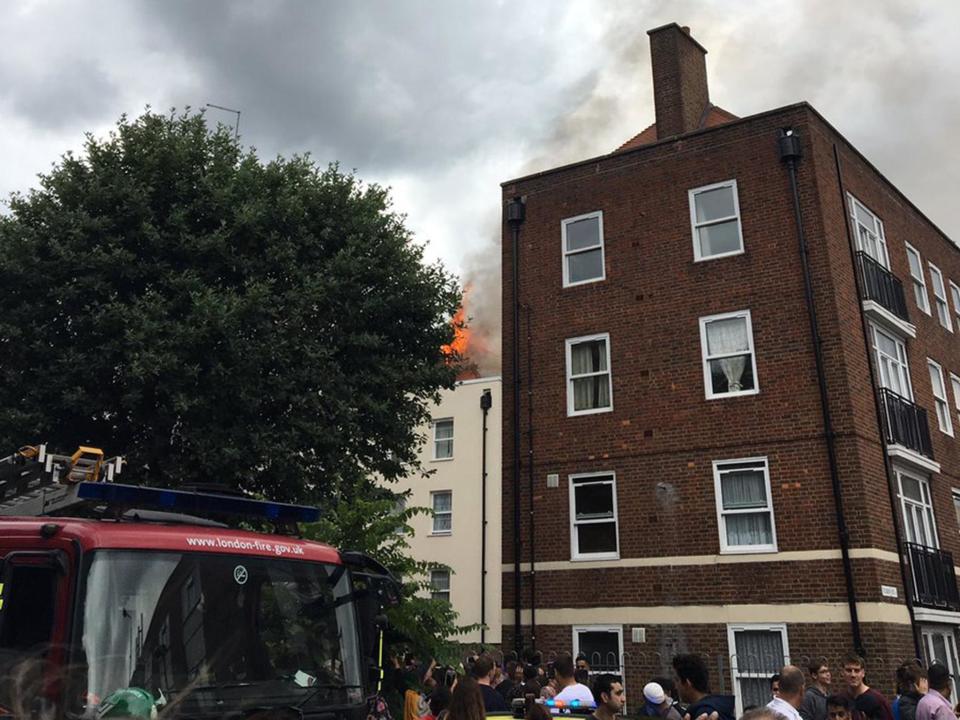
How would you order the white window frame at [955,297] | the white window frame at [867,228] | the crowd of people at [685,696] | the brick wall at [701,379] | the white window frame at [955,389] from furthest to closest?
the white window frame at [955,297] < the white window frame at [955,389] < the white window frame at [867,228] < the brick wall at [701,379] < the crowd of people at [685,696]

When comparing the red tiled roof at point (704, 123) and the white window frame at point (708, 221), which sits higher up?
the red tiled roof at point (704, 123)

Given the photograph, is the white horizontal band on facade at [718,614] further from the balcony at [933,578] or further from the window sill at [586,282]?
the window sill at [586,282]

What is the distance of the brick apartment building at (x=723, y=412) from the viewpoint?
1559 cm

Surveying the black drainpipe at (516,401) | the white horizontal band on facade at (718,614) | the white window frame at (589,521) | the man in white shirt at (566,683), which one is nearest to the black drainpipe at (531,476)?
the white horizontal band on facade at (718,614)

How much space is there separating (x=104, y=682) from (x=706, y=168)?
16.6 meters

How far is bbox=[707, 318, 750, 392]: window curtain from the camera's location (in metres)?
17.2

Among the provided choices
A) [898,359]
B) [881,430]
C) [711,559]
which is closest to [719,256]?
[881,430]

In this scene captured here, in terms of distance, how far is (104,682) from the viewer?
18.0 ft

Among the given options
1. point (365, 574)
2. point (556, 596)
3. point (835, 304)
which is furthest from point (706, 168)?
point (365, 574)

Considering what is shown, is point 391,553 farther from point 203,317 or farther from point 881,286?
point 881,286

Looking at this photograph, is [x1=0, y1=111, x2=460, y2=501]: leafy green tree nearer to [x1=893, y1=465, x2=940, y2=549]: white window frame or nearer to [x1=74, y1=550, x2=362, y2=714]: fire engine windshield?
[x1=74, y1=550, x2=362, y2=714]: fire engine windshield

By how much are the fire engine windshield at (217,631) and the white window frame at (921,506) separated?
1356 centimetres

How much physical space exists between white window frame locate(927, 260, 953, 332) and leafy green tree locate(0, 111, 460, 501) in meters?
14.9

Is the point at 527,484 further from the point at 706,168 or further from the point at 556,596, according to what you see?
the point at 706,168
